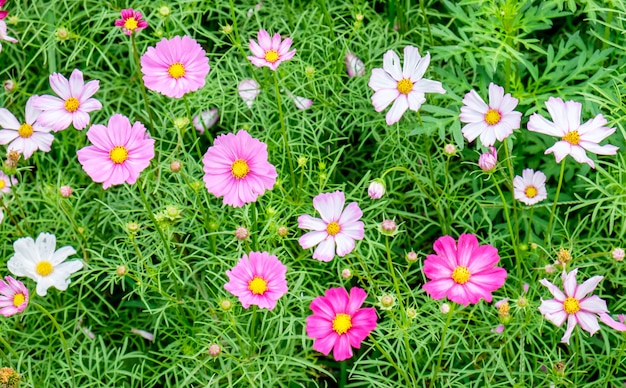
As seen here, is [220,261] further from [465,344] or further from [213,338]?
[465,344]

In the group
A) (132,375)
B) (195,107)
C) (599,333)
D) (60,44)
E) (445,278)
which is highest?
(60,44)

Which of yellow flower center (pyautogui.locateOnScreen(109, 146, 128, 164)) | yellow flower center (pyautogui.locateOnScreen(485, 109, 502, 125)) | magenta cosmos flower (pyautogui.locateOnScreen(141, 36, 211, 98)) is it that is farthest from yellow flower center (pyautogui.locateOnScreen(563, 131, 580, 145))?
yellow flower center (pyautogui.locateOnScreen(109, 146, 128, 164))

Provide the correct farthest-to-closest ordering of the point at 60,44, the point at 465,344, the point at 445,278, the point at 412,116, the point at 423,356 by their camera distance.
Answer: the point at 60,44 < the point at 412,116 < the point at 423,356 < the point at 465,344 < the point at 445,278

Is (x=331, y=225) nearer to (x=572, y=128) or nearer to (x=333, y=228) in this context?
(x=333, y=228)

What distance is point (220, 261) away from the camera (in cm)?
148

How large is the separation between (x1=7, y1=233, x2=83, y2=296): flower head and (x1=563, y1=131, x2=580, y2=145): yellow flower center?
2.76 ft

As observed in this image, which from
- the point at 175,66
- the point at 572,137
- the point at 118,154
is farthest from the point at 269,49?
the point at 572,137

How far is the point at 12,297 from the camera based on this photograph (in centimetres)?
134

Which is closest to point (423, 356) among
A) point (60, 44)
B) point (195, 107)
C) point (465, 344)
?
point (465, 344)

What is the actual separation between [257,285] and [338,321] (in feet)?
0.48

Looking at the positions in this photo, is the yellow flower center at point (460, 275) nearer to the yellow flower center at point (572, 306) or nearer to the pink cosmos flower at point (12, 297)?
the yellow flower center at point (572, 306)

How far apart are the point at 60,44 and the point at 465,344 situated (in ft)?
3.84

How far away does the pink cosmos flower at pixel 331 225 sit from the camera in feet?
4.30

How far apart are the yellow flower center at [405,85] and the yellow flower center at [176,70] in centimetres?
39
